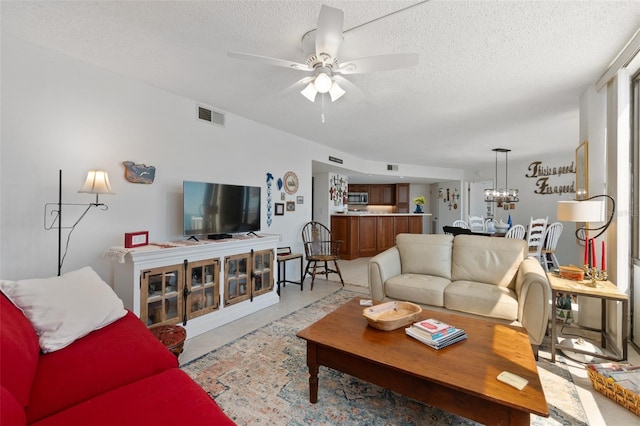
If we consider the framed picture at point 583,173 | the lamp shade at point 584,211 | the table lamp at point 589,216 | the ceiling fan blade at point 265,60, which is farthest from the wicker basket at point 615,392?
the ceiling fan blade at point 265,60

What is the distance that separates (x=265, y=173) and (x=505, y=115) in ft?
10.8

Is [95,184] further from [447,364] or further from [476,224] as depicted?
[476,224]

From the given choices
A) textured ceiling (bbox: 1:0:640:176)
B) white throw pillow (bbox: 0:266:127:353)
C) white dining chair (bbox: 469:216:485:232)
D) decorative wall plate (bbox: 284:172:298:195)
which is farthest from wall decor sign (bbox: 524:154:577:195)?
white throw pillow (bbox: 0:266:127:353)

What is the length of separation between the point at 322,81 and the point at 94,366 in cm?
203

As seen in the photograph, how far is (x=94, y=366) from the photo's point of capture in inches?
53.2

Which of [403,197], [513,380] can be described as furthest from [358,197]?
[513,380]

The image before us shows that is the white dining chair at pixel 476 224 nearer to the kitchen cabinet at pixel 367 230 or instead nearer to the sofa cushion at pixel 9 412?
the kitchen cabinet at pixel 367 230

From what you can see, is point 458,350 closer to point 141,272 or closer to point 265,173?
point 141,272

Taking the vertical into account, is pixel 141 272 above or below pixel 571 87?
below

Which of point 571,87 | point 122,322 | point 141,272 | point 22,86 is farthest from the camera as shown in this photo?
point 571,87

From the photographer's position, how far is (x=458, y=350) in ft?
5.31

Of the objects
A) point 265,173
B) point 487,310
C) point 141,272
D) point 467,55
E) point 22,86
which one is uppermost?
point 467,55

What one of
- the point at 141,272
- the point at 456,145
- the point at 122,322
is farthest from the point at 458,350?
the point at 456,145

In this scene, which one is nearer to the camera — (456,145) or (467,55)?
(467,55)
